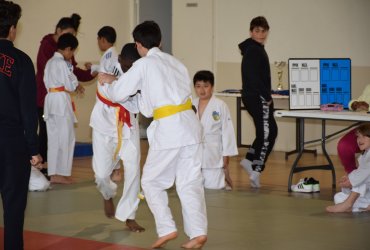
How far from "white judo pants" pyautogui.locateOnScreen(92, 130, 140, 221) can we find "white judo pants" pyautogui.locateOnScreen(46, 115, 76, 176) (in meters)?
2.26

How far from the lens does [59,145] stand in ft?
27.6

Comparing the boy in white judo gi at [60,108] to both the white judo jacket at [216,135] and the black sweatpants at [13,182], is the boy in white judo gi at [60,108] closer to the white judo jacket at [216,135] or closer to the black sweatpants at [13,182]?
the white judo jacket at [216,135]

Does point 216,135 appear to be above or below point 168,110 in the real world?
below

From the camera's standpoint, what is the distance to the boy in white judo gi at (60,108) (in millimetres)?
8344

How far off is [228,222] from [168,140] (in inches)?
53.1

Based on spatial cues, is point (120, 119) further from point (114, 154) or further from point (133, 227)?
point (133, 227)

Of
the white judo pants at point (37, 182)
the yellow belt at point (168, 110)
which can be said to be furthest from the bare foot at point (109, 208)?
the white judo pants at point (37, 182)

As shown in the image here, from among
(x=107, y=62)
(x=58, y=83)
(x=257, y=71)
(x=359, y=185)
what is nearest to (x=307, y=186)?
(x=359, y=185)

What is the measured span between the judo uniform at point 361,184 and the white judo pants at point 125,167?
1.86m

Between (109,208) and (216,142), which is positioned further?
(216,142)

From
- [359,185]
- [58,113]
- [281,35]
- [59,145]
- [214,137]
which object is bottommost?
[359,185]

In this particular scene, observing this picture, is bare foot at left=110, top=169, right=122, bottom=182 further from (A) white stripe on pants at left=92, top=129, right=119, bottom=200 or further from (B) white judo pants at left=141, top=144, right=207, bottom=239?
(B) white judo pants at left=141, top=144, right=207, bottom=239

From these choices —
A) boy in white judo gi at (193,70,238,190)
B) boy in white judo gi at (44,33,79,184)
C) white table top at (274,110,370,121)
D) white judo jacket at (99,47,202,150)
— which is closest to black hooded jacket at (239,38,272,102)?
boy in white judo gi at (193,70,238,190)

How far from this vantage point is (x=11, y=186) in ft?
14.8
